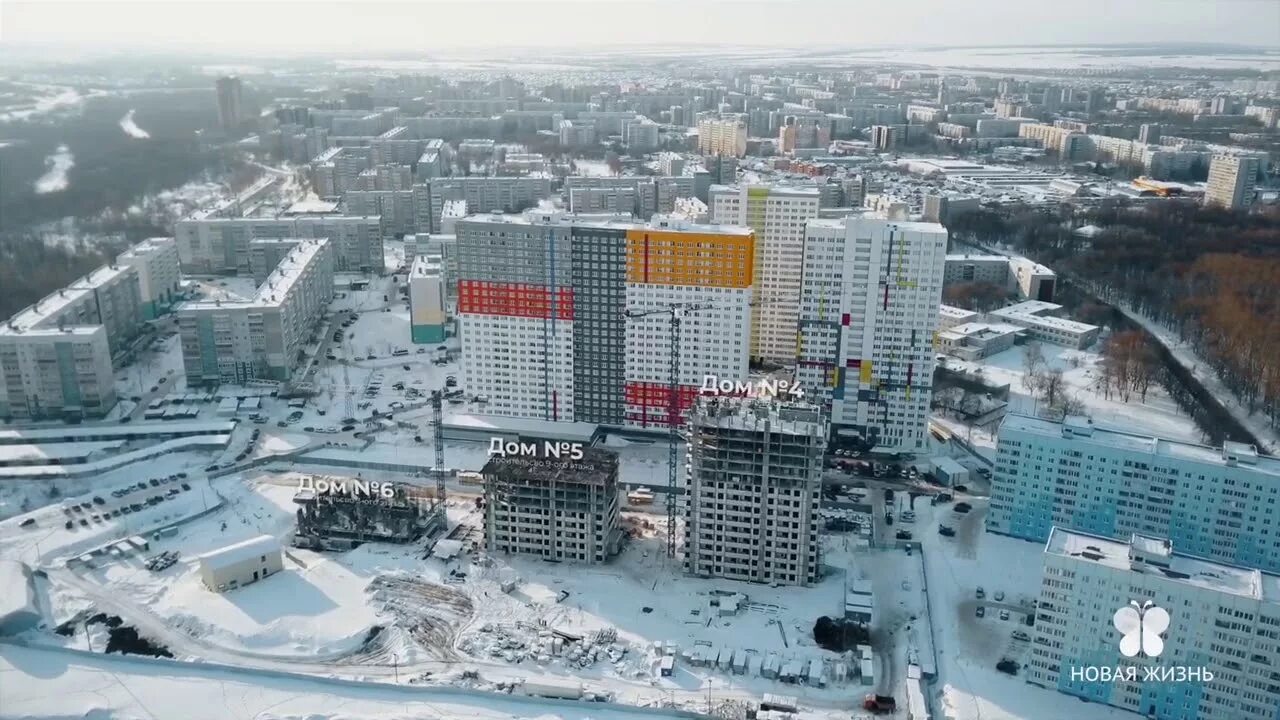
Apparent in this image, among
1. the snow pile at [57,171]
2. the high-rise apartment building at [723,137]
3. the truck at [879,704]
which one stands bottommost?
the truck at [879,704]

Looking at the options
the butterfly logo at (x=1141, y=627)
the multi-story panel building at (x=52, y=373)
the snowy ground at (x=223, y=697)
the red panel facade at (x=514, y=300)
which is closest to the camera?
the snowy ground at (x=223, y=697)

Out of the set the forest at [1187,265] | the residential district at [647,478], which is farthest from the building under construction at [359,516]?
the forest at [1187,265]

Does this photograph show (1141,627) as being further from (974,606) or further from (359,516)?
(359,516)

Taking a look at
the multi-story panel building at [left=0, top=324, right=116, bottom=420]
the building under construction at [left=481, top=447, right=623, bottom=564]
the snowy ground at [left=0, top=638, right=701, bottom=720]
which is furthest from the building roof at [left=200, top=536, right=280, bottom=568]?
the multi-story panel building at [left=0, top=324, right=116, bottom=420]

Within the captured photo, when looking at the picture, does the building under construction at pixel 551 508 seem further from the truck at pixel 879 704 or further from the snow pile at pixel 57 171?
the snow pile at pixel 57 171

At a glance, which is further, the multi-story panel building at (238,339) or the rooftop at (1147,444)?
the multi-story panel building at (238,339)

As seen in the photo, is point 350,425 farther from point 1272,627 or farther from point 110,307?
point 1272,627

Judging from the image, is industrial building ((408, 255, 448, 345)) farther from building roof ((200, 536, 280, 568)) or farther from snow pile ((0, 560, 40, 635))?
snow pile ((0, 560, 40, 635))

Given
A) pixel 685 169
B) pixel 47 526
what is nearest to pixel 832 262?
pixel 47 526
